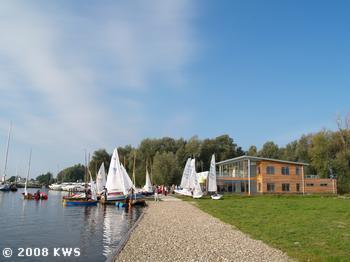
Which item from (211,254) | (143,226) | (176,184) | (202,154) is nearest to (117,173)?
(143,226)

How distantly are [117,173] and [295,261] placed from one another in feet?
113

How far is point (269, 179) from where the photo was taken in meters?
60.7

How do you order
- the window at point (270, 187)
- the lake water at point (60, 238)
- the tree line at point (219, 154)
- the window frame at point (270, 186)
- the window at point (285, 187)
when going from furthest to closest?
the tree line at point (219, 154), the window at point (285, 187), the window at point (270, 187), the window frame at point (270, 186), the lake water at point (60, 238)

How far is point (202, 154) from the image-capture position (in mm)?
95250

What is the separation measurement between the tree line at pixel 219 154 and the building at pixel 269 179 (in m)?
7.04

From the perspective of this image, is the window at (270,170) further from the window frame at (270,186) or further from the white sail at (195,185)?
the white sail at (195,185)

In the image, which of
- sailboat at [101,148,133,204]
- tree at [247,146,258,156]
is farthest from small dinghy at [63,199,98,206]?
tree at [247,146,258,156]

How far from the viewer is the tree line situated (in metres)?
72.5

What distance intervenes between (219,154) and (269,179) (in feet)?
122

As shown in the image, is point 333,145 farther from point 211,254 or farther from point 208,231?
point 211,254

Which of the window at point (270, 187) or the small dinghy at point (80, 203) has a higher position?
the window at point (270, 187)

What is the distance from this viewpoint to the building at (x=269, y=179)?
200 feet

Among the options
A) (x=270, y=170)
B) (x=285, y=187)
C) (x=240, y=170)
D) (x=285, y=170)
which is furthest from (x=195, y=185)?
(x=285, y=170)

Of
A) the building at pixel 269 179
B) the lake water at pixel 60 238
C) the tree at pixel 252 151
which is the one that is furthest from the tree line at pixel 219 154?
the lake water at pixel 60 238
